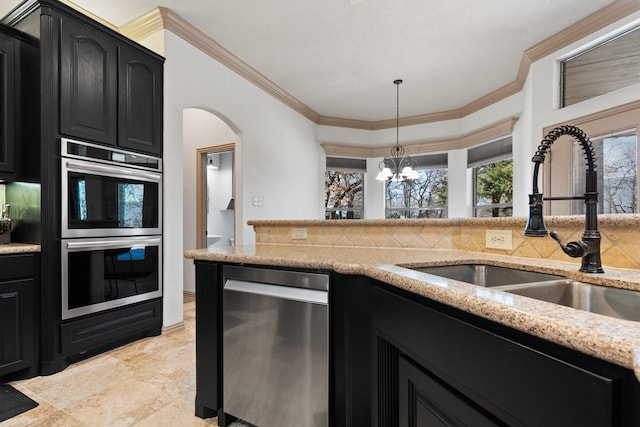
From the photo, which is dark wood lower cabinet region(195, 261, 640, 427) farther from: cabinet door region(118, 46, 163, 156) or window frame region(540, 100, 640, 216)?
window frame region(540, 100, 640, 216)

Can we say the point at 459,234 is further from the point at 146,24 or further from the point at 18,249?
the point at 146,24

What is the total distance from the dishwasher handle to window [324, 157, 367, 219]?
176 inches

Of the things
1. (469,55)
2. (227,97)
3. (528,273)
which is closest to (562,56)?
(469,55)

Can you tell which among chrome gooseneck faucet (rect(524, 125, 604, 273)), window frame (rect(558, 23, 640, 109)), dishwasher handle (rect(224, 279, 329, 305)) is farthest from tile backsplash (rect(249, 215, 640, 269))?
window frame (rect(558, 23, 640, 109))

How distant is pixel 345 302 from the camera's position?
48.3 inches

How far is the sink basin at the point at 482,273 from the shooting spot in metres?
1.21

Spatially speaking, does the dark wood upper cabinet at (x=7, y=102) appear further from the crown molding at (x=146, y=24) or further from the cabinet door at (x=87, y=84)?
the crown molding at (x=146, y=24)

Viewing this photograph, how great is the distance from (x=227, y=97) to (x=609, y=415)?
3757 millimetres

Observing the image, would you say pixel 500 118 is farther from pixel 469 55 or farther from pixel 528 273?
pixel 528 273

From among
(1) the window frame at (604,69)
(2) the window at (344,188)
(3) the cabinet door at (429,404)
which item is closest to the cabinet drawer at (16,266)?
(3) the cabinet door at (429,404)

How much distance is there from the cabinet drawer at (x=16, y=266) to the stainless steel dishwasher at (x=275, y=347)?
1447 mm

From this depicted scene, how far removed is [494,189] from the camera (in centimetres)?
507

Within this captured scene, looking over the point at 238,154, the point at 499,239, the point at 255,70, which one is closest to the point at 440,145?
the point at 255,70

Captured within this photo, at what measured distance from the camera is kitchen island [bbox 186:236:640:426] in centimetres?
46
